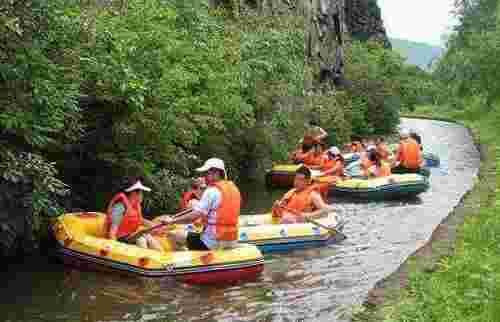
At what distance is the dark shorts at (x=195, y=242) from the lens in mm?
8891

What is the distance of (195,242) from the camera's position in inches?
352

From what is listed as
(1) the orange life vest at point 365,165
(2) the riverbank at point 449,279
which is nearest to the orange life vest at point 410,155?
(1) the orange life vest at point 365,165

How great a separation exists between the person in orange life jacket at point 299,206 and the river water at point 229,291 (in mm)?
793

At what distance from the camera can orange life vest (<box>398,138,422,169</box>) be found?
17.1m

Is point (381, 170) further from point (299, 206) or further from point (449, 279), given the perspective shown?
point (449, 279)

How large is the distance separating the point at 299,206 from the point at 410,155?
6.65m

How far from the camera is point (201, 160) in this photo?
1384cm

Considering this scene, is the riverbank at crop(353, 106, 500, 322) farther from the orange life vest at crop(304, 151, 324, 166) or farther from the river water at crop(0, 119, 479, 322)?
the orange life vest at crop(304, 151, 324, 166)

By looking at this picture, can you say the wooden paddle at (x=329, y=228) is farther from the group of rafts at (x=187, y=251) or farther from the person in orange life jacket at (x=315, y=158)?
the person in orange life jacket at (x=315, y=158)

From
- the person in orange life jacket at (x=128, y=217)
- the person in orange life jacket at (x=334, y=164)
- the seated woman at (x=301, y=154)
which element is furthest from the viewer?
the seated woman at (x=301, y=154)

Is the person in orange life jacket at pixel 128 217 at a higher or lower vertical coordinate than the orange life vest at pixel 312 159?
lower

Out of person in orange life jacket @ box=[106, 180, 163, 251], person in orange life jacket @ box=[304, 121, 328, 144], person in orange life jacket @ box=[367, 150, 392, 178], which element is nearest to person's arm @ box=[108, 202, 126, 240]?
person in orange life jacket @ box=[106, 180, 163, 251]

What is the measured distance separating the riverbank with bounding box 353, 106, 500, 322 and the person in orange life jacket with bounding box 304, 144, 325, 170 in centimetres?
543

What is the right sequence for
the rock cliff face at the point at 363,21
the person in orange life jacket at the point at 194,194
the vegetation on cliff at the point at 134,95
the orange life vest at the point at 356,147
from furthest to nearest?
the rock cliff face at the point at 363,21, the orange life vest at the point at 356,147, the person in orange life jacket at the point at 194,194, the vegetation on cliff at the point at 134,95
